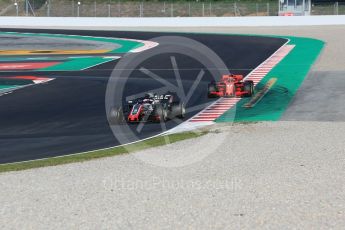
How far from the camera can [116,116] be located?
675 inches

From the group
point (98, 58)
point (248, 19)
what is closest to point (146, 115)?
point (98, 58)

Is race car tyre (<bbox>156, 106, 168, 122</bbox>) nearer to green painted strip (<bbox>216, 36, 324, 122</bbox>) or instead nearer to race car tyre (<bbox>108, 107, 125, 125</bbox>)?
race car tyre (<bbox>108, 107, 125, 125</bbox>)

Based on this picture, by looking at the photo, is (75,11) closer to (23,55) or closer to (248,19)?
(248,19)

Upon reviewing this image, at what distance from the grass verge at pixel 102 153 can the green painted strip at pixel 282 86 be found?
252cm

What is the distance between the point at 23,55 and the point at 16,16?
3358 cm

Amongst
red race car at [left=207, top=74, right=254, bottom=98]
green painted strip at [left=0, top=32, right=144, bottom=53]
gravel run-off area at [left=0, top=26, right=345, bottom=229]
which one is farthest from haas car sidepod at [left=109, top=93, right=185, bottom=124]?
green painted strip at [left=0, top=32, right=144, bottom=53]

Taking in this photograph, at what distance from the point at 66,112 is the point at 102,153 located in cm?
528

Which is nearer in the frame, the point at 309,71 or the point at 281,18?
the point at 309,71

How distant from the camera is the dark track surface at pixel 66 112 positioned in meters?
15.1

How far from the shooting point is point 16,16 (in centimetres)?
7044

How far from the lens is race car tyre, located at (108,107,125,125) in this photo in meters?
17.1

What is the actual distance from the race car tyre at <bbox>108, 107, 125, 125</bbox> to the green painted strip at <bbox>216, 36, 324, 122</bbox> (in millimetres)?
2429

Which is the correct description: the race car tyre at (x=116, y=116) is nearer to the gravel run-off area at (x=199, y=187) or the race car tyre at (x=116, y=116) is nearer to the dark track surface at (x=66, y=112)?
the dark track surface at (x=66, y=112)

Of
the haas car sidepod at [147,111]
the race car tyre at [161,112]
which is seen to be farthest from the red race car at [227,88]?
the race car tyre at [161,112]
